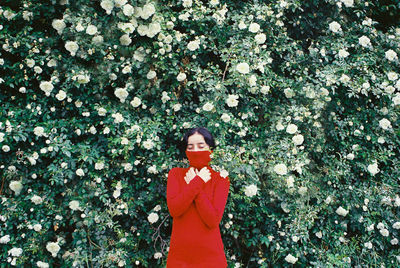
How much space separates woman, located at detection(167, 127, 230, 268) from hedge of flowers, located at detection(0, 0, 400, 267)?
59 cm

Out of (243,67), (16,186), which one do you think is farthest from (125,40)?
(16,186)

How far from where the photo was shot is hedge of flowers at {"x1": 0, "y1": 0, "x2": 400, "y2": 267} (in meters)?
2.84

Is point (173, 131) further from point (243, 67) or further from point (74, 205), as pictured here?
point (74, 205)

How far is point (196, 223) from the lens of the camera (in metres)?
2.02

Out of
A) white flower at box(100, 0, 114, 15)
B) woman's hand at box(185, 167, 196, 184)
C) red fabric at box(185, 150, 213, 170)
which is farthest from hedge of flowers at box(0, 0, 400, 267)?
woman's hand at box(185, 167, 196, 184)

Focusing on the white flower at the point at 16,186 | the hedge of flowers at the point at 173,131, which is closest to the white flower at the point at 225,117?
the hedge of flowers at the point at 173,131

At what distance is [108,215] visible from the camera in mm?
2877

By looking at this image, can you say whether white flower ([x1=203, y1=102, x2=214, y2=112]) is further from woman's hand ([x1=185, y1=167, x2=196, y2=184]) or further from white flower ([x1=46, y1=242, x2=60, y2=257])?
white flower ([x1=46, y1=242, x2=60, y2=257])

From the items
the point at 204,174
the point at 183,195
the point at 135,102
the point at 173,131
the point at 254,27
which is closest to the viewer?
the point at 183,195

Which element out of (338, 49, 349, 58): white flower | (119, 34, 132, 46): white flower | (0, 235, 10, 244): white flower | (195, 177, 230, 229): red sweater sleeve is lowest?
(0, 235, 10, 244): white flower

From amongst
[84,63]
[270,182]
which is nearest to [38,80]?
[84,63]

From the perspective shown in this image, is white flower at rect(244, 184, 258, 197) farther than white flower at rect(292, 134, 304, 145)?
No

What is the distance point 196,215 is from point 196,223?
0.05 m

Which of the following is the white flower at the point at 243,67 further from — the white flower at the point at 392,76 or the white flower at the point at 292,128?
the white flower at the point at 392,76
